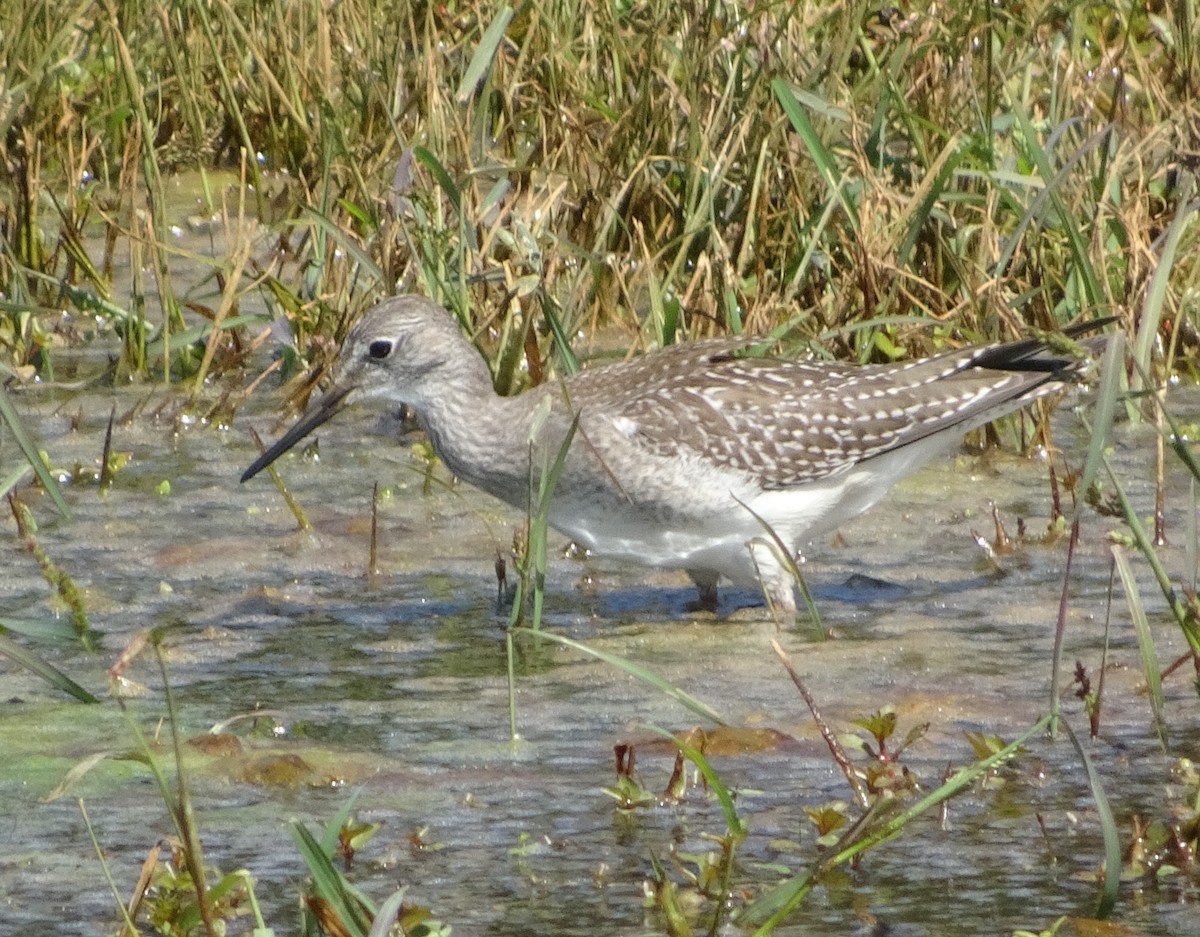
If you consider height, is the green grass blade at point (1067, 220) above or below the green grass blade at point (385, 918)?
above

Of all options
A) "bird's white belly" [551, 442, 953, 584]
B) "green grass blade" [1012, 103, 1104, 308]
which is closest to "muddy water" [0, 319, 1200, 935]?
"bird's white belly" [551, 442, 953, 584]

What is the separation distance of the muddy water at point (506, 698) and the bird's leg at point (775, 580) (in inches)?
4.3

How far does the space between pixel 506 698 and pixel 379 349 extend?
4.57 ft

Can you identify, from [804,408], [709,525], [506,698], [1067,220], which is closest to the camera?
[506,698]

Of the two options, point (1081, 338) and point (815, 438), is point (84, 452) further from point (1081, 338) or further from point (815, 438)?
point (1081, 338)

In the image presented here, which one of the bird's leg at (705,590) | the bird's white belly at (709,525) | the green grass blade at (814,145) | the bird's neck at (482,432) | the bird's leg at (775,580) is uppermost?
the green grass blade at (814,145)

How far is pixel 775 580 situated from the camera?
18.3 feet

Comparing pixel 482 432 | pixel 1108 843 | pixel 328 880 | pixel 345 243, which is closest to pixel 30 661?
pixel 328 880

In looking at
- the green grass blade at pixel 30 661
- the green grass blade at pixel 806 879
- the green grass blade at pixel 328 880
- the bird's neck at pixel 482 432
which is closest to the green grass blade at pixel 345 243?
the bird's neck at pixel 482 432

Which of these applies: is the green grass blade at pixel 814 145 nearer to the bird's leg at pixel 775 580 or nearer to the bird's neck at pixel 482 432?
the bird's neck at pixel 482 432

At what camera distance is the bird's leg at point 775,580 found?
5547 millimetres

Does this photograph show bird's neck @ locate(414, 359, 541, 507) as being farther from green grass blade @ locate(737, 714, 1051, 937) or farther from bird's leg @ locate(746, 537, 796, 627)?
green grass blade @ locate(737, 714, 1051, 937)

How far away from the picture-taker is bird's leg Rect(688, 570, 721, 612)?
5.82 m

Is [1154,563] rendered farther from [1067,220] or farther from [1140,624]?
[1067,220]
